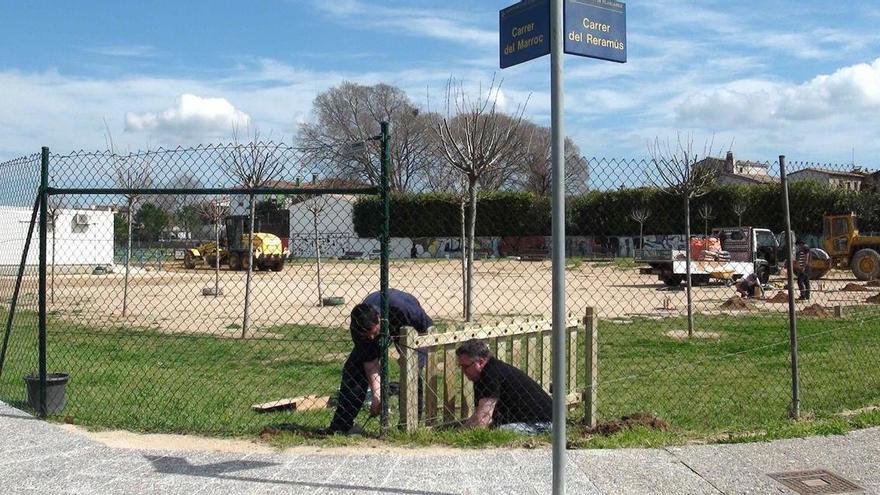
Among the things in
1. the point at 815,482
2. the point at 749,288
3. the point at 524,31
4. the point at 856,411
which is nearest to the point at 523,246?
the point at 749,288

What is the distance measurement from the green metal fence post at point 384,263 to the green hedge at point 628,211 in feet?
74.1

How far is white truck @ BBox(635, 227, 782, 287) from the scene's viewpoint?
2652cm

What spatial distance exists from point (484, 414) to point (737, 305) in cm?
1427

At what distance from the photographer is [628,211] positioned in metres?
42.3

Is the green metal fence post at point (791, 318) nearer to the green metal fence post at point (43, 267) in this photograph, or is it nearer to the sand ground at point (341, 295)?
the green metal fence post at point (43, 267)

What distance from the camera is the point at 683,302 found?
2083cm

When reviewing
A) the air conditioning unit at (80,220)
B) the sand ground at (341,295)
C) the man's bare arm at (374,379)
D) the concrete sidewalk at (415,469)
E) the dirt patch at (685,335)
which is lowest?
the sand ground at (341,295)

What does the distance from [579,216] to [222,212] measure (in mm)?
22442

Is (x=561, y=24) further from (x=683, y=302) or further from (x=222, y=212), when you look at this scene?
(x=683, y=302)

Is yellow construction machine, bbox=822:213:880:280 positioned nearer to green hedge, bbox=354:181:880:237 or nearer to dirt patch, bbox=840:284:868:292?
green hedge, bbox=354:181:880:237

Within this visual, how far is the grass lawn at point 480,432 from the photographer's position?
20.5 ft

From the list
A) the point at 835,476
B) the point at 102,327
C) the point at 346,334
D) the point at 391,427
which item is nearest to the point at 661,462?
the point at 835,476

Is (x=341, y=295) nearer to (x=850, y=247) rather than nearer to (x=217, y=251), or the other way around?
(x=217, y=251)

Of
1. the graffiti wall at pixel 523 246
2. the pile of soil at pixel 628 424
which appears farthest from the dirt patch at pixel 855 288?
the pile of soil at pixel 628 424
